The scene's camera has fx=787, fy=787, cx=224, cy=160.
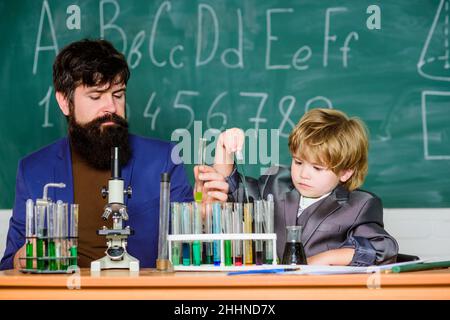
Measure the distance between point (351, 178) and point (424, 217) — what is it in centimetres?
74

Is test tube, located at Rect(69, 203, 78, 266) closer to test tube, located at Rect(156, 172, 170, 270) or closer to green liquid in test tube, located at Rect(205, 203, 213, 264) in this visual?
test tube, located at Rect(156, 172, 170, 270)

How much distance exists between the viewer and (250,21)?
13.0 ft

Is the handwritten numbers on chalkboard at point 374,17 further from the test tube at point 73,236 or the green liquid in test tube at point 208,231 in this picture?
the test tube at point 73,236

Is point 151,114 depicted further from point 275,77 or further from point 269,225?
point 269,225

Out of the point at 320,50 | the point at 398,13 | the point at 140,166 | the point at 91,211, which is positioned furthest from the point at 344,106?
the point at 91,211

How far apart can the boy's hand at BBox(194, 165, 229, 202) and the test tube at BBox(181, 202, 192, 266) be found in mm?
352

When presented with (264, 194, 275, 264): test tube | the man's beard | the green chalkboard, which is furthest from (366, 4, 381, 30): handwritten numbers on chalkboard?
(264, 194, 275, 264): test tube

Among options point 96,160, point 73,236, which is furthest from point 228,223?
Answer: point 96,160

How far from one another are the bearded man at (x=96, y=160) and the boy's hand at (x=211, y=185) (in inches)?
25.2

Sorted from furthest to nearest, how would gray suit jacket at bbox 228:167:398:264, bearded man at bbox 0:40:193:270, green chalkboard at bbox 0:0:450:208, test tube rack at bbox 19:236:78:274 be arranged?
green chalkboard at bbox 0:0:450:208
bearded man at bbox 0:40:193:270
gray suit jacket at bbox 228:167:398:264
test tube rack at bbox 19:236:78:274

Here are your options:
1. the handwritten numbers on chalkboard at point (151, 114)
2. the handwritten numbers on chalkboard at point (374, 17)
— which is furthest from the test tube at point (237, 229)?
the handwritten numbers on chalkboard at point (374, 17)

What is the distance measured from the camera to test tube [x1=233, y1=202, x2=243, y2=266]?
2.40 m

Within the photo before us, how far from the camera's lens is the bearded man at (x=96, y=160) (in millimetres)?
3385
